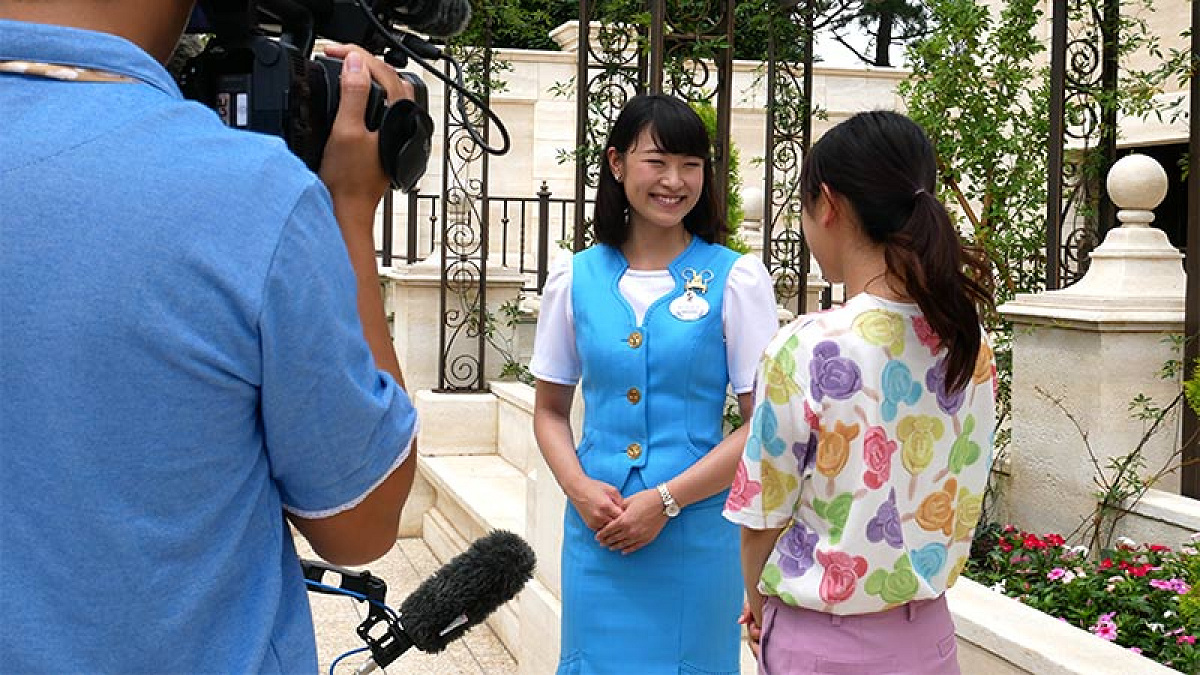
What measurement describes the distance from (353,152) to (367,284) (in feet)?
0.46

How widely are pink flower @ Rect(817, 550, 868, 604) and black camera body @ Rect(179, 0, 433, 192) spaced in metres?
1.14

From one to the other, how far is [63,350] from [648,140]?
2.34m

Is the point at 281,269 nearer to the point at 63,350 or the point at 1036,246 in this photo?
the point at 63,350

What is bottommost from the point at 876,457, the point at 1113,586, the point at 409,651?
the point at 409,651

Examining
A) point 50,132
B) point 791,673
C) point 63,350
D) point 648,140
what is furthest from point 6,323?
point 648,140

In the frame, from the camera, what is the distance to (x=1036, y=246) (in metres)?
7.28

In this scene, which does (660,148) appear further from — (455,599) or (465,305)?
(465,305)

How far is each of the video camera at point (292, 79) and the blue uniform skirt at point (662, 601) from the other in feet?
5.90

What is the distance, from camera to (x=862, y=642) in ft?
7.75

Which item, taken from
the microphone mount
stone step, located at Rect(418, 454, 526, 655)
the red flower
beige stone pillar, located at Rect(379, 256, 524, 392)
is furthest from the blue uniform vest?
beige stone pillar, located at Rect(379, 256, 524, 392)

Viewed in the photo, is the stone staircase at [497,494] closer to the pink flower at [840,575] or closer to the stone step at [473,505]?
the stone step at [473,505]

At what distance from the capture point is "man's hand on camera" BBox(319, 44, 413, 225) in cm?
145

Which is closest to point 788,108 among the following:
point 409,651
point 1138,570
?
point 409,651

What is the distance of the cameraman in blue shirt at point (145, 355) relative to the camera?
3.97 feet
